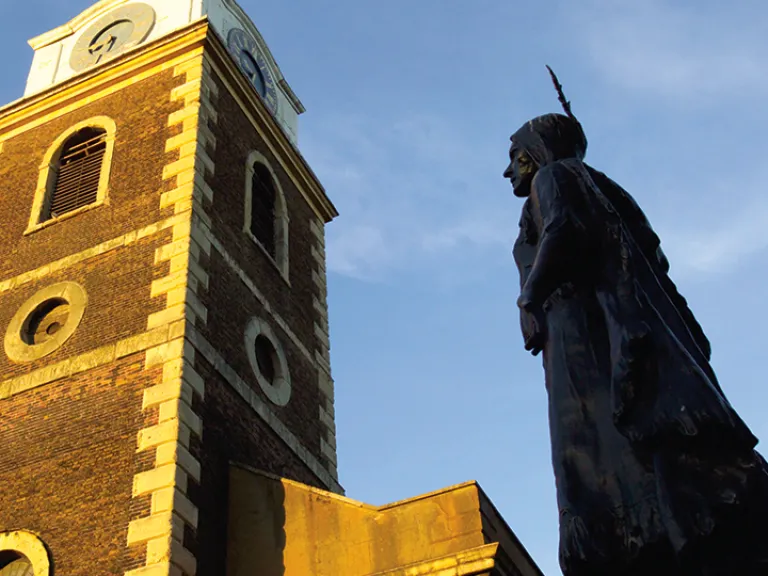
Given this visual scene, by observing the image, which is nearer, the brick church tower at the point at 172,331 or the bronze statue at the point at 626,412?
the bronze statue at the point at 626,412

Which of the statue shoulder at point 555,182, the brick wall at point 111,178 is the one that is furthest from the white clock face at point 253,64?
the statue shoulder at point 555,182

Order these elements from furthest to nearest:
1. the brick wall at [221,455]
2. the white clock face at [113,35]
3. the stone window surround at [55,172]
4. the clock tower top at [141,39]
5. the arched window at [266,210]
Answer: the white clock face at [113,35], the clock tower top at [141,39], the arched window at [266,210], the stone window surround at [55,172], the brick wall at [221,455]

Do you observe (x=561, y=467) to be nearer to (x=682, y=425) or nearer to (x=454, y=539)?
(x=682, y=425)

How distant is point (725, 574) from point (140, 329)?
30.7 ft

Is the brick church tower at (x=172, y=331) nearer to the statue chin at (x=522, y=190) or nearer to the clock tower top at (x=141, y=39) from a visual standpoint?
the clock tower top at (x=141, y=39)

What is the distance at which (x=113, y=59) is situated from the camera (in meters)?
15.7

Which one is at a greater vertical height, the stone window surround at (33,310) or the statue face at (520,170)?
the stone window surround at (33,310)

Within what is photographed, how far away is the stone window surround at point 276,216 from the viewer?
47.7 feet

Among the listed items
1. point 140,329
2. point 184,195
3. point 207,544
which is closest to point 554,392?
point 207,544

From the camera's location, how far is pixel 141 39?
54.7 ft

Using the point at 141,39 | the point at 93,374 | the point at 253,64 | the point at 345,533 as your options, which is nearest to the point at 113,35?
the point at 141,39

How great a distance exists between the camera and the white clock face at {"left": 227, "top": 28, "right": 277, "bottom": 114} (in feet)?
57.3

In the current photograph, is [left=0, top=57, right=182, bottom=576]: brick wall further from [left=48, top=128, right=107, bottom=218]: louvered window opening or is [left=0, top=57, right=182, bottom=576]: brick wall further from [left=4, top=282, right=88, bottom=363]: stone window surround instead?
[left=48, top=128, right=107, bottom=218]: louvered window opening

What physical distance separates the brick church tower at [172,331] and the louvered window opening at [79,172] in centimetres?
4
